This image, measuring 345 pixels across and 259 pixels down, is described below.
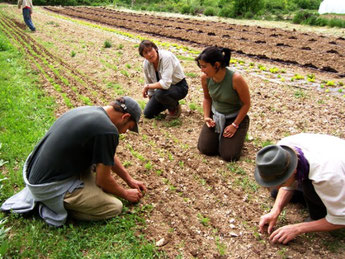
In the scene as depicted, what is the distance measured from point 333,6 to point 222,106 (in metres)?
28.3

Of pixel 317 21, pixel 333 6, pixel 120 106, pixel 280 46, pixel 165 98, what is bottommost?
pixel 280 46

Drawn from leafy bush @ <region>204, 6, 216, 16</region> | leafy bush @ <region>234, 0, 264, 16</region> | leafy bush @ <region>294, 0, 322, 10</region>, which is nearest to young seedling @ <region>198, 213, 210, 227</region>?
leafy bush @ <region>234, 0, 264, 16</region>

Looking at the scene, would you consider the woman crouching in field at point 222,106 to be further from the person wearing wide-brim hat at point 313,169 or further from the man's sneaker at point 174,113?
the person wearing wide-brim hat at point 313,169

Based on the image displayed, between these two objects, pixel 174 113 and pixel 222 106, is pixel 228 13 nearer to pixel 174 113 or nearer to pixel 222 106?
pixel 174 113

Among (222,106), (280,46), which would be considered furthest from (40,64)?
(280,46)

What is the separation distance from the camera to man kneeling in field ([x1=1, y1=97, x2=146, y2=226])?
2.35 m

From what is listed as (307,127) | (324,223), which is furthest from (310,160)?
(307,127)

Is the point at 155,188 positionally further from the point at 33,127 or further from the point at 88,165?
the point at 33,127

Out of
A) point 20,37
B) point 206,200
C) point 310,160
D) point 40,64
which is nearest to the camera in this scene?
point 310,160

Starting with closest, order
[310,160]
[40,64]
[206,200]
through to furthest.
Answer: [310,160] < [206,200] < [40,64]

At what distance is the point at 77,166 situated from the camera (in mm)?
2518

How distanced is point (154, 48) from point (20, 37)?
954 centimetres

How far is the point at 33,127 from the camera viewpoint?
14.2 feet

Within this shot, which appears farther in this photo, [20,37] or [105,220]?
[20,37]
